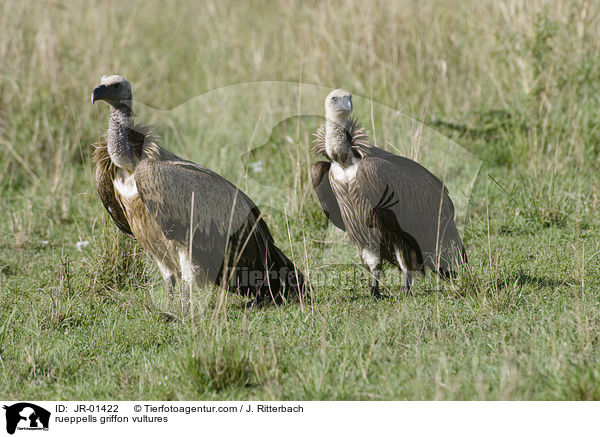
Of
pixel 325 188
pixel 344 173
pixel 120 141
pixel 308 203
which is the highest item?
pixel 120 141

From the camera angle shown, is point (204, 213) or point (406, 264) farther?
point (406, 264)

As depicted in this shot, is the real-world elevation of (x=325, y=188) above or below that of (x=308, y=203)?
above

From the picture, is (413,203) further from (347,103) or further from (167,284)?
(167,284)

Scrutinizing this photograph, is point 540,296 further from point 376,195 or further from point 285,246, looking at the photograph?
point 285,246

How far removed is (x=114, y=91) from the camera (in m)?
5.06

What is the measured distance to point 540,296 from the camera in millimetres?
4965

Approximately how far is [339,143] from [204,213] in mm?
1014

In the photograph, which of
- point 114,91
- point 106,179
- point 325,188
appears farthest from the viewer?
point 325,188

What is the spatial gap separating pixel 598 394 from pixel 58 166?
604 centimetres

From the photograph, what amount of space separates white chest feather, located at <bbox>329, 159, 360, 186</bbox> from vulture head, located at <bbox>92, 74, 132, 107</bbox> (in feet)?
4.73

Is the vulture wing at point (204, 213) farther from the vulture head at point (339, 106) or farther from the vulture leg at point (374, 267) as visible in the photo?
the vulture head at point (339, 106)

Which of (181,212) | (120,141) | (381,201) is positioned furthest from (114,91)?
(381,201)
